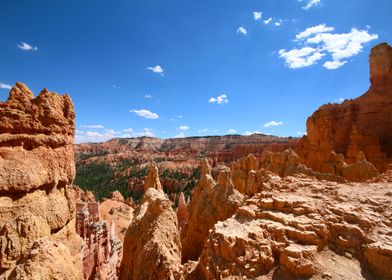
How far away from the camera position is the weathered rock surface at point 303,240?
18.2 feet

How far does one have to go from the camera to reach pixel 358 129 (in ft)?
84.9

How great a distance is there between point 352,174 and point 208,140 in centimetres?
16212

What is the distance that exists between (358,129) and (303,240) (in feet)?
77.7

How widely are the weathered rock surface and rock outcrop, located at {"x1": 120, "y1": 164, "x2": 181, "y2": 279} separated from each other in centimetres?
105

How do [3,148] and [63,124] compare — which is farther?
[63,124]

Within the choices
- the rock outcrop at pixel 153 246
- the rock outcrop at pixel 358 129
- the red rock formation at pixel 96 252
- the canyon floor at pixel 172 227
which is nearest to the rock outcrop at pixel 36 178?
the canyon floor at pixel 172 227

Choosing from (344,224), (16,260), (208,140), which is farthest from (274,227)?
(208,140)

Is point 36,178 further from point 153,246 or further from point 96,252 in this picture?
point 96,252

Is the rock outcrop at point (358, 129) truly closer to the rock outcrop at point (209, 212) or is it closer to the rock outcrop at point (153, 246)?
the rock outcrop at point (209, 212)

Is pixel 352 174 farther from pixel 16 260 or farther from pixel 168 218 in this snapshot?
pixel 16 260

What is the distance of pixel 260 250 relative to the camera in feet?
19.4

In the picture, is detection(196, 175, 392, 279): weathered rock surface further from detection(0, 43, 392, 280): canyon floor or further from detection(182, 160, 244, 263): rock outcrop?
detection(182, 160, 244, 263): rock outcrop

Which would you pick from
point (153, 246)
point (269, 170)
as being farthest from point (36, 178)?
point (269, 170)

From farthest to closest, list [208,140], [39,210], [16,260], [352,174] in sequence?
[208,140], [352,174], [39,210], [16,260]
